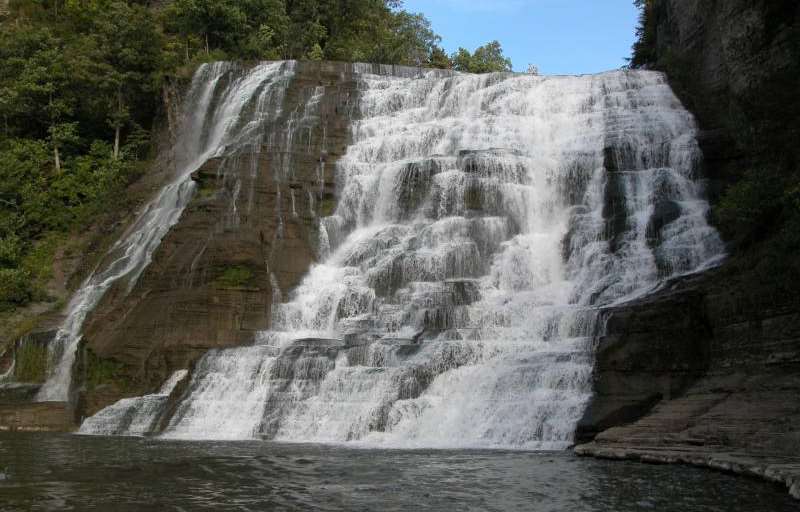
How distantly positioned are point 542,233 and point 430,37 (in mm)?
43562

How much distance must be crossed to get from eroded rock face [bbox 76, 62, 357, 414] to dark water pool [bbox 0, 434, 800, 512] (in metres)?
10.0

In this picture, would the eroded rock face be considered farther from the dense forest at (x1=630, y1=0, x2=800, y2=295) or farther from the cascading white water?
the dense forest at (x1=630, y1=0, x2=800, y2=295)

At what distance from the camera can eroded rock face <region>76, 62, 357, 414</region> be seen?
2934cm

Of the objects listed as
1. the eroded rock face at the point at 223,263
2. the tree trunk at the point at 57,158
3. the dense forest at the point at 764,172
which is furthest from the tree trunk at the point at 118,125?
the dense forest at the point at 764,172

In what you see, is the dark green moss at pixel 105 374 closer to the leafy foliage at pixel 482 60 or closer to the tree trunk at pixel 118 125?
the tree trunk at pixel 118 125

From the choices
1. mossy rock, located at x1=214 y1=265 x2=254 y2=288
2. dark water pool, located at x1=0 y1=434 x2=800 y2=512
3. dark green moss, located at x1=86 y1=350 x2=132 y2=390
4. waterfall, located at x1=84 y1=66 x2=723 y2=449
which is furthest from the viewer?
Answer: mossy rock, located at x1=214 y1=265 x2=254 y2=288

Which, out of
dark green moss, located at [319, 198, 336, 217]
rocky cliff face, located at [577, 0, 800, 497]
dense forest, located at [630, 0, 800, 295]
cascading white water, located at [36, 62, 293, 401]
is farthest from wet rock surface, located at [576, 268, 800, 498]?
cascading white water, located at [36, 62, 293, 401]

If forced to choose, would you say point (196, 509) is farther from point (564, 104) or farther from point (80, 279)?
point (564, 104)

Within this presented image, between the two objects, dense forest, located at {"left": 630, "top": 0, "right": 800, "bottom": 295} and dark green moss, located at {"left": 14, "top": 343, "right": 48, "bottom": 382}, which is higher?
dense forest, located at {"left": 630, "top": 0, "right": 800, "bottom": 295}

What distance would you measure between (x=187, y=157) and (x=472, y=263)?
20835 millimetres

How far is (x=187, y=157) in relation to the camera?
4547 cm

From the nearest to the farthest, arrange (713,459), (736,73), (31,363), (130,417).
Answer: (713,459) → (130,417) → (31,363) → (736,73)

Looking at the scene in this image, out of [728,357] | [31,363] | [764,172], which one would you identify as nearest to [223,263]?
[31,363]

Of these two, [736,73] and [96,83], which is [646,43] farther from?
[96,83]
